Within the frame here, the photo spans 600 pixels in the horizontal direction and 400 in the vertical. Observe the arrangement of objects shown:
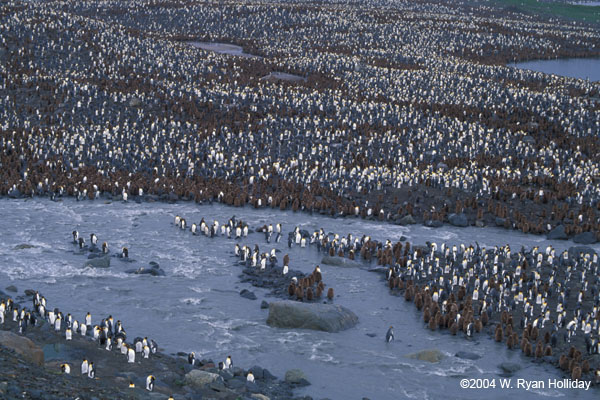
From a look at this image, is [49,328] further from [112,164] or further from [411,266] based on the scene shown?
[112,164]

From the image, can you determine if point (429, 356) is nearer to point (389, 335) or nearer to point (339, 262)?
point (389, 335)

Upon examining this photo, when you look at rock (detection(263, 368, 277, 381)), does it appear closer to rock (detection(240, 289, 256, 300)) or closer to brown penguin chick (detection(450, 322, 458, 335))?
rock (detection(240, 289, 256, 300))

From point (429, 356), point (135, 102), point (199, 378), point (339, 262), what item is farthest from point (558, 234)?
point (135, 102)

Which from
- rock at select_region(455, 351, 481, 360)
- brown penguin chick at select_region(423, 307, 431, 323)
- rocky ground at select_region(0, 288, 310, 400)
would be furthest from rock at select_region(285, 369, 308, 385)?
brown penguin chick at select_region(423, 307, 431, 323)

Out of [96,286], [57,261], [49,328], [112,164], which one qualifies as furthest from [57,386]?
[112,164]

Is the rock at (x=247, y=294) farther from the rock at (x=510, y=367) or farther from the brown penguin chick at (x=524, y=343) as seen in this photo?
the brown penguin chick at (x=524, y=343)
